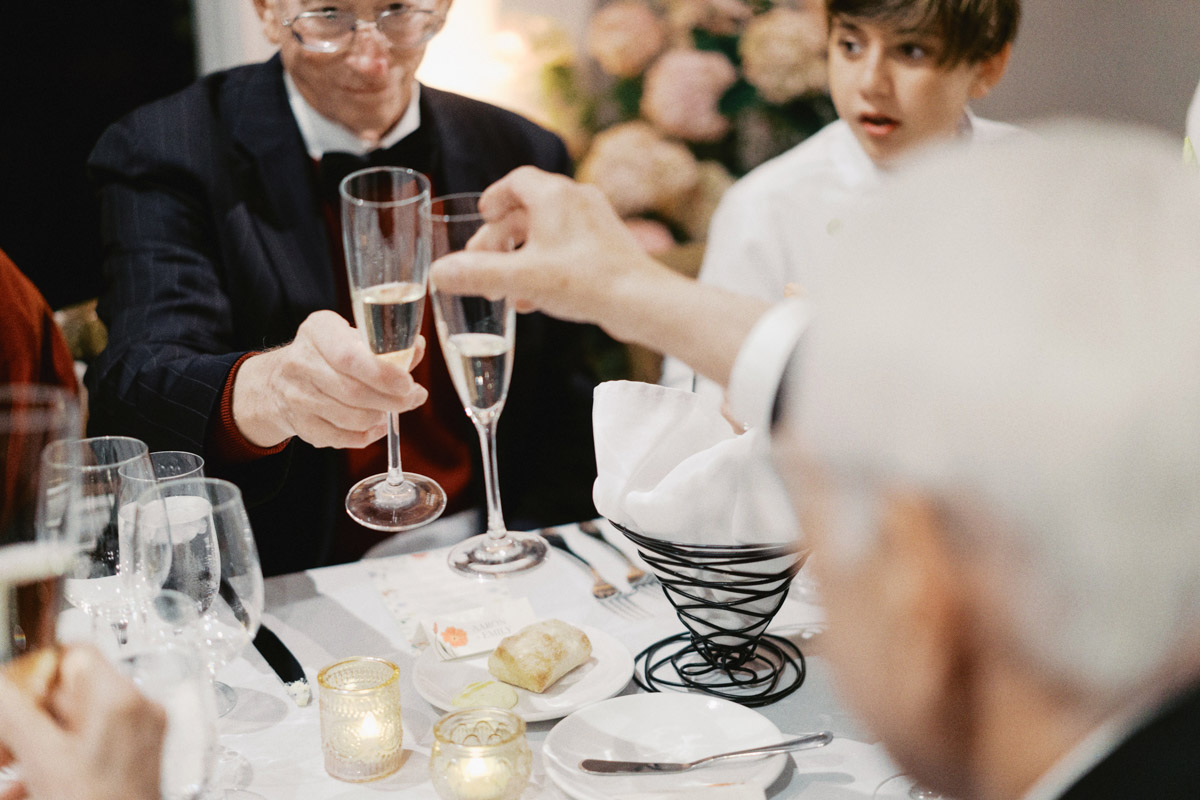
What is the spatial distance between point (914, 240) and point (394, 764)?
0.73 metres

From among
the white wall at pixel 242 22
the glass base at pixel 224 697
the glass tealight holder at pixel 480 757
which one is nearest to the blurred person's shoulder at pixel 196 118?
the white wall at pixel 242 22

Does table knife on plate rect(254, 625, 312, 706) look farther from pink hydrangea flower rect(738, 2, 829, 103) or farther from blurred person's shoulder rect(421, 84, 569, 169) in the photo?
pink hydrangea flower rect(738, 2, 829, 103)

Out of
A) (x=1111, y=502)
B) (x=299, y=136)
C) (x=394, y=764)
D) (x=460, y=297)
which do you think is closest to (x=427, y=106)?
(x=299, y=136)

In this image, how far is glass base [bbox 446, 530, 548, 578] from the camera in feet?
4.26

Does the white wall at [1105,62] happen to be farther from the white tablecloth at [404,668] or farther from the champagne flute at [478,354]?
the champagne flute at [478,354]

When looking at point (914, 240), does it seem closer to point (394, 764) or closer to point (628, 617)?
point (394, 764)

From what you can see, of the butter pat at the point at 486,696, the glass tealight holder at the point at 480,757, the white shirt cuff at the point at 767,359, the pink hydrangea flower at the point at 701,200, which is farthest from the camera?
the pink hydrangea flower at the point at 701,200

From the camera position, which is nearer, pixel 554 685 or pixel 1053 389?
pixel 1053 389

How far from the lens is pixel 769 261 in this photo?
2.71 metres

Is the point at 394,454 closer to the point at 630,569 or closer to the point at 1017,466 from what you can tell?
the point at 630,569

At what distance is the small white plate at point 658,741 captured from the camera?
0.98 metres

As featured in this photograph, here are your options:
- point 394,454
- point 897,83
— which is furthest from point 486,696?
point 897,83

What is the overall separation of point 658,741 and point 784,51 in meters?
2.37

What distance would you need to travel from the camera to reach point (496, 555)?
132 centimetres
